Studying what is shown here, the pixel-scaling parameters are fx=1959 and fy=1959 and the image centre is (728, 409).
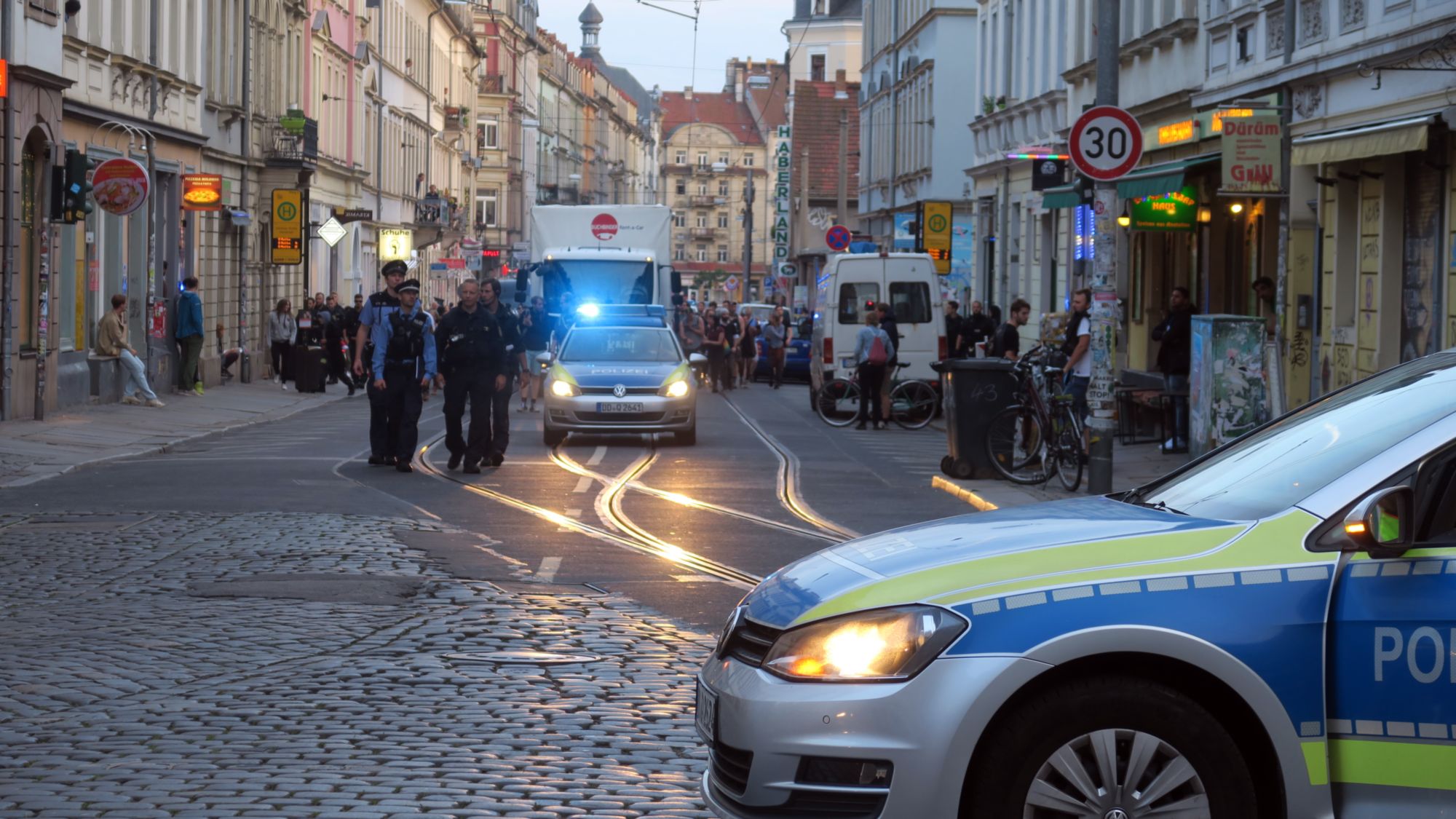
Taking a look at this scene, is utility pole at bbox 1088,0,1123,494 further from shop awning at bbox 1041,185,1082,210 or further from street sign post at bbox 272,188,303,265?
street sign post at bbox 272,188,303,265

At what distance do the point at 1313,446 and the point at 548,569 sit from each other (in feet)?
22.8

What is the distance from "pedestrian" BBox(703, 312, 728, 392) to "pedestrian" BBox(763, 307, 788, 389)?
14.1 ft

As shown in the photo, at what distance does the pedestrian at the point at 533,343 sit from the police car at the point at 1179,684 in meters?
25.4

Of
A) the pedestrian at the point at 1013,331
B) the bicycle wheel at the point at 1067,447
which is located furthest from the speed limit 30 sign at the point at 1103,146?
the pedestrian at the point at 1013,331

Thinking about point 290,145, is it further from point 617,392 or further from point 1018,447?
point 1018,447

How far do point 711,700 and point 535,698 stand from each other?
270cm

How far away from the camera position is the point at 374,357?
18.7 meters

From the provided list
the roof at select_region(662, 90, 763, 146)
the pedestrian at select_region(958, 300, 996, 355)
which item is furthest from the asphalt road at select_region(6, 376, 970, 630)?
the roof at select_region(662, 90, 763, 146)

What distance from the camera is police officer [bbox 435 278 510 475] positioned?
1889 centimetres

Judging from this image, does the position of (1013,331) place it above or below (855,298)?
below

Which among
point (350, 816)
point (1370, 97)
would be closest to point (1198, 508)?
point (350, 816)

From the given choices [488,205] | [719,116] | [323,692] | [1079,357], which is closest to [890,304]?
A: [1079,357]

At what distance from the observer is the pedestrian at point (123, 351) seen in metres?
29.5

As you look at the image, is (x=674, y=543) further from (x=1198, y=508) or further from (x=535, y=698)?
(x=1198, y=508)
